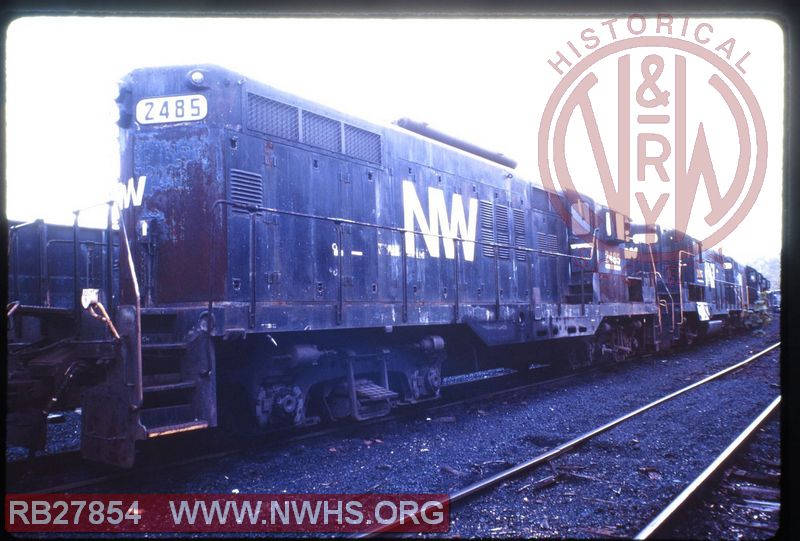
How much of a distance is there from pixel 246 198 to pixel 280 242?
0.57m

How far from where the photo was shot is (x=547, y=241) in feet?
35.7

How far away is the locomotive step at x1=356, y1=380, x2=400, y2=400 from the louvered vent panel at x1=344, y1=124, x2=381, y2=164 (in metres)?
2.85

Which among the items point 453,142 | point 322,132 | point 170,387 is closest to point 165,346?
point 170,387

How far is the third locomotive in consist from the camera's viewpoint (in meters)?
4.24

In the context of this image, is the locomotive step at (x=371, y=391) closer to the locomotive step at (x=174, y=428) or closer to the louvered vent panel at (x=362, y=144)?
the locomotive step at (x=174, y=428)

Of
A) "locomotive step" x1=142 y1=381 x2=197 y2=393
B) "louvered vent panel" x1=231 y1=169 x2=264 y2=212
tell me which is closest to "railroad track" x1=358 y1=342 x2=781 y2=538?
"locomotive step" x1=142 y1=381 x2=197 y2=393

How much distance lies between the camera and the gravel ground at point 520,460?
153 inches

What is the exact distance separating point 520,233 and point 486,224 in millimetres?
1206

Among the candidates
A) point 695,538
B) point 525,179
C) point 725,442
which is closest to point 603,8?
point 695,538

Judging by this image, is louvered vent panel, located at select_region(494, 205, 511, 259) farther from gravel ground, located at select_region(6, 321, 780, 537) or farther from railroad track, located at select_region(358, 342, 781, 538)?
railroad track, located at select_region(358, 342, 781, 538)

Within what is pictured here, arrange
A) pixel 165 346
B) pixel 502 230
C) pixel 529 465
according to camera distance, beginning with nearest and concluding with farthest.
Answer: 1. pixel 165 346
2. pixel 529 465
3. pixel 502 230

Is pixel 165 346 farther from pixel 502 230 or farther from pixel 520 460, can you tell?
pixel 502 230
